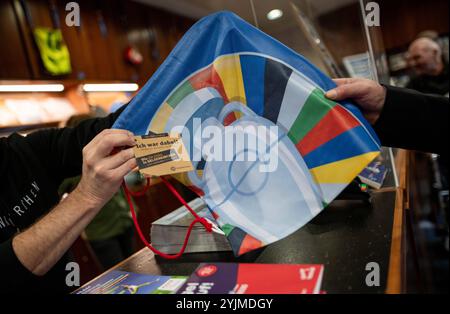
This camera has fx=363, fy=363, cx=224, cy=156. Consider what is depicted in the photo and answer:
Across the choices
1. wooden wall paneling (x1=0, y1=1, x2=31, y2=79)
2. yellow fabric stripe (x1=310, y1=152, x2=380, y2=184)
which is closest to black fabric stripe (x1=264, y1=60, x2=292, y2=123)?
yellow fabric stripe (x1=310, y1=152, x2=380, y2=184)

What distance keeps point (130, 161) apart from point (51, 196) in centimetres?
40

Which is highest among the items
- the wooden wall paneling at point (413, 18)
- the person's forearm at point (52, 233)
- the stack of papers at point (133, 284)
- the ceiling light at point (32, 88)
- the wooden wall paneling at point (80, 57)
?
the wooden wall paneling at point (413, 18)

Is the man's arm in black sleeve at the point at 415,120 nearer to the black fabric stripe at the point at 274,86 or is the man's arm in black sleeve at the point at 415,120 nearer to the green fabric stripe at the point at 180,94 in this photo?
the black fabric stripe at the point at 274,86

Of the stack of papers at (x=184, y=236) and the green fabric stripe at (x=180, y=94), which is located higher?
the green fabric stripe at (x=180, y=94)

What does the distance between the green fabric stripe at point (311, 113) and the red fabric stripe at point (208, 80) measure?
135 millimetres

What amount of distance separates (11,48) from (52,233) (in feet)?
7.49

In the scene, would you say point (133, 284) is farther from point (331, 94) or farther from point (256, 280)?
point (331, 94)

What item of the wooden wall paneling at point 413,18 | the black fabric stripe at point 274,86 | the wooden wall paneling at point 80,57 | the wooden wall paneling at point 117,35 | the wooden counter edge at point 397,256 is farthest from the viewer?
the wooden wall paneling at point 413,18

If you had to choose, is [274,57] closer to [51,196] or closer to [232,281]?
[232,281]

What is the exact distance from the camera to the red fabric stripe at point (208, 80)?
643 mm

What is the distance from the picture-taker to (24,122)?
2461mm

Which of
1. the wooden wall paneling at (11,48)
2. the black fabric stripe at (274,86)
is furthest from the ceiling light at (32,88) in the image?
the black fabric stripe at (274,86)

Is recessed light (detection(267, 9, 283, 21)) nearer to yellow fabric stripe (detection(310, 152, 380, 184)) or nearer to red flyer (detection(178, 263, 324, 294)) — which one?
yellow fabric stripe (detection(310, 152, 380, 184))

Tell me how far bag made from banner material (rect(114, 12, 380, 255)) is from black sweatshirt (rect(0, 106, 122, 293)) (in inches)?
8.9
